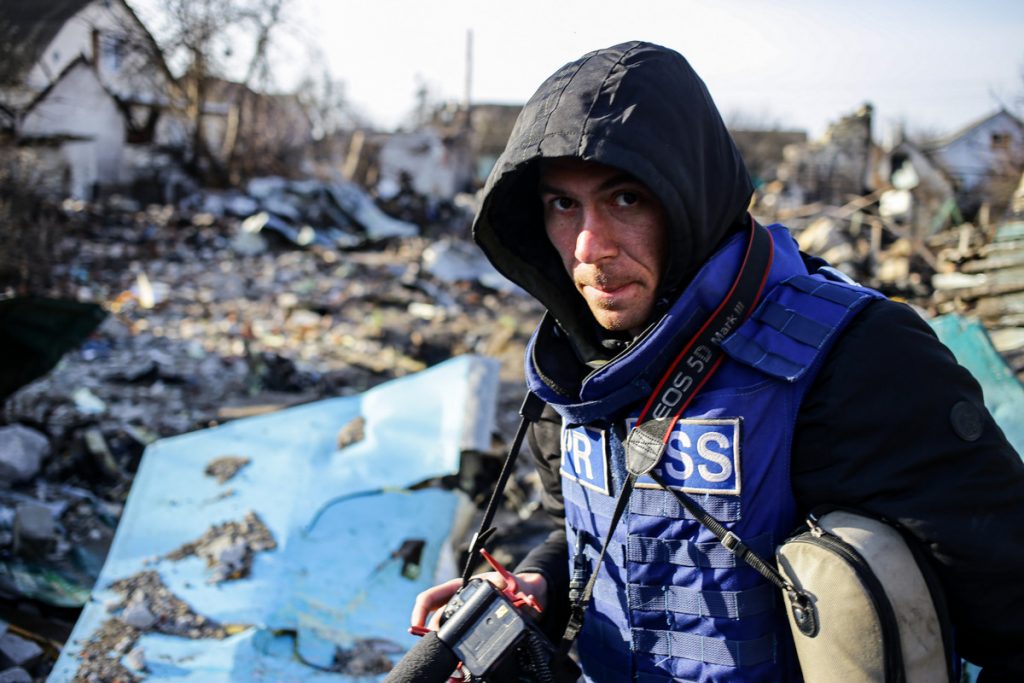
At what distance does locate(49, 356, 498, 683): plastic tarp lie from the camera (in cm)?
263

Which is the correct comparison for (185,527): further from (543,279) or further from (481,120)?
(481,120)

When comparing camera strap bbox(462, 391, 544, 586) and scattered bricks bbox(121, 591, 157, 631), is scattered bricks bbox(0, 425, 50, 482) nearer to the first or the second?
scattered bricks bbox(121, 591, 157, 631)

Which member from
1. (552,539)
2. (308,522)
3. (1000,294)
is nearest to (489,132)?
(1000,294)

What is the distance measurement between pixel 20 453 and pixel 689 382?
429 cm

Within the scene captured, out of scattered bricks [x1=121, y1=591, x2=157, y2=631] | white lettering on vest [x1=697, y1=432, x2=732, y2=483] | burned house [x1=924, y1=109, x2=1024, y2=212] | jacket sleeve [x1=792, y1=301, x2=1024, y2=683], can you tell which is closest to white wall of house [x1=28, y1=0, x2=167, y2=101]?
scattered bricks [x1=121, y1=591, x2=157, y2=631]

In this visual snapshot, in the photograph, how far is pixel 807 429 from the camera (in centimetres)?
114

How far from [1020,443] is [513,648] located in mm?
1854

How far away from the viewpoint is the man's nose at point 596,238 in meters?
1.31

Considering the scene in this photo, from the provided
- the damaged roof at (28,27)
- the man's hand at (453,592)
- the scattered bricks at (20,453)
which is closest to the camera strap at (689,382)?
the man's hand at (453,592)

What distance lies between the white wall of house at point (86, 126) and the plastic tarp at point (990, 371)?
15.0 meters

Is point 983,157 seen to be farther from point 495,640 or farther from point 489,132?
point 495,640

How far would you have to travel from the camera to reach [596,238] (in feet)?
4.32

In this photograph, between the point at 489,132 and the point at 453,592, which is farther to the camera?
the point at 489,132

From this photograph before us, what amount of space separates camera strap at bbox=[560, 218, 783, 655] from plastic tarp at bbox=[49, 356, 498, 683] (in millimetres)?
1773
